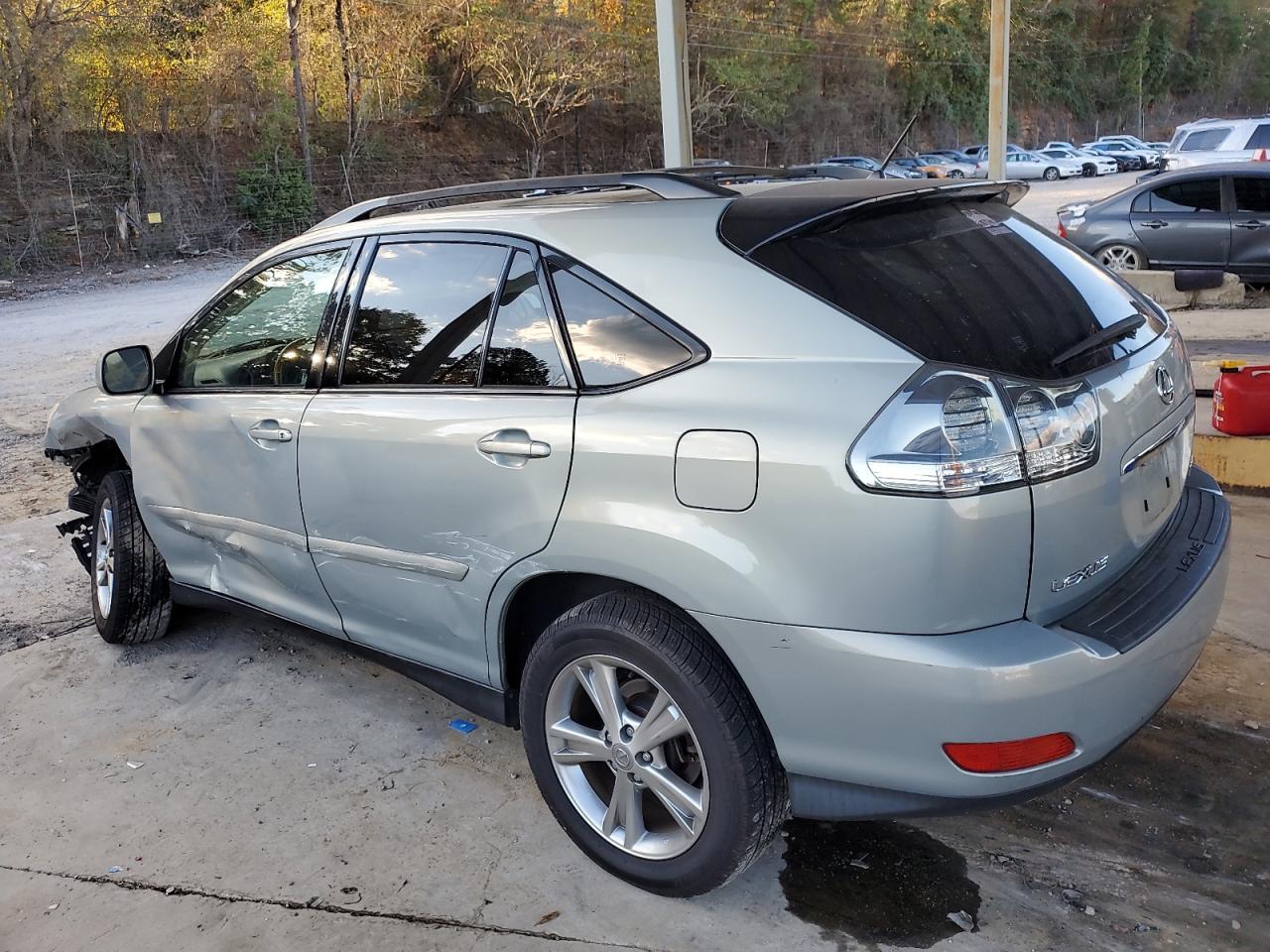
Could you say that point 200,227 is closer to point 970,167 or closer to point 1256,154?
point 1256,154

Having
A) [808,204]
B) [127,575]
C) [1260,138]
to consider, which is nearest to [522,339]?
[808,204]

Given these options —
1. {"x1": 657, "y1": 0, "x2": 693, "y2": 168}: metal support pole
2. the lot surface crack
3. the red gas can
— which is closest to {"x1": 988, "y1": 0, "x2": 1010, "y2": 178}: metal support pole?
{"x1": 657, "y1": 0, "x2": 693, "y2": 168}: metal support pole

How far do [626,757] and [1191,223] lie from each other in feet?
39.6

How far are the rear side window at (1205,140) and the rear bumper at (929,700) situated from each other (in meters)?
20.6

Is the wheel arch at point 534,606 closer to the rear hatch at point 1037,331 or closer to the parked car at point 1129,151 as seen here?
the rear hatch at point 1037,331

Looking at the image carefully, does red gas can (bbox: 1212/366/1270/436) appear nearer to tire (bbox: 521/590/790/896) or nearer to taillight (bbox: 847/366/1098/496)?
taillight (bbox: 847/366/1098/496)

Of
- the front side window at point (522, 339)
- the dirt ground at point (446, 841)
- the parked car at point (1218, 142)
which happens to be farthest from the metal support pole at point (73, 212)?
the front side window at point (522, 339)

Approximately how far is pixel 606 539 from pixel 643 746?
1.70 feet

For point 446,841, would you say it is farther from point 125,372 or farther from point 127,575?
point 125,372

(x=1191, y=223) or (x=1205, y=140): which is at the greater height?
(x=1205, y=140)

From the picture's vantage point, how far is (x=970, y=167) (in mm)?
42719

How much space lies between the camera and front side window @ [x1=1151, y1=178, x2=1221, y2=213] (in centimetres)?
1218

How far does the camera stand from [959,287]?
8.11 feet

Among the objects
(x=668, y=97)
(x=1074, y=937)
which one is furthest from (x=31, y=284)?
(x=1074, y=937)
